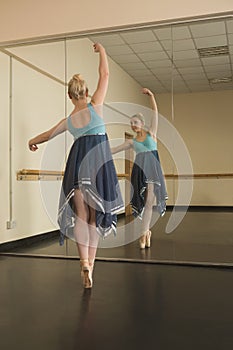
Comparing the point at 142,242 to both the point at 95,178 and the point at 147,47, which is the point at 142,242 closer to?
the point at 95,178

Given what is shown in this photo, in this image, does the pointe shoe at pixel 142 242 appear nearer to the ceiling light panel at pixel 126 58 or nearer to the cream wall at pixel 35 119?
the cream wall at pixel 35 119

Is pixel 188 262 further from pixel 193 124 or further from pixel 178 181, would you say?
pixel 193 124

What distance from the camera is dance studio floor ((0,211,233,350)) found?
66.1 inches

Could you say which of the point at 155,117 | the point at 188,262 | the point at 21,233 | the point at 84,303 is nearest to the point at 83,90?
the point at 155,117

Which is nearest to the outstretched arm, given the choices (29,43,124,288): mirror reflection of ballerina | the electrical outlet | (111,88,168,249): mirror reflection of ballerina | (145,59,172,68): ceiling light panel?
(111,88,168,249): mirror reflection of ballerina

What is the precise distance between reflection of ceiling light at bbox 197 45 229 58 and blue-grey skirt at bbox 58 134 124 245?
1452 millimetres

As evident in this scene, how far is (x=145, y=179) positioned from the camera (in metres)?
3.42

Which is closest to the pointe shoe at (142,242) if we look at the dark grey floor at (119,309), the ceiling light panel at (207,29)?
the dark grey floor at (119,309)

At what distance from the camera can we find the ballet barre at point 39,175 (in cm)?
401

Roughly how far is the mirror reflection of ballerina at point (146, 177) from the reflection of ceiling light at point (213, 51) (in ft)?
2.69

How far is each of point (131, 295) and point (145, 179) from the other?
1311 millimetres

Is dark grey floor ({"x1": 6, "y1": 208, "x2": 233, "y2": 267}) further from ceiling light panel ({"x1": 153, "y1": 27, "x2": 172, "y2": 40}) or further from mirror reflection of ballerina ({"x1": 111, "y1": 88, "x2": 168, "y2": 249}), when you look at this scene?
ceiling light panel ({"x1": 153, "y1": 27, "x2": 172, "y2": 40})

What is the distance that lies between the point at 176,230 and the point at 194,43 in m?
1.70

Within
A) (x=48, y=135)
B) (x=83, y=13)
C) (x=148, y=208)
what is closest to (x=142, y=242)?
(x=148, y=208)
